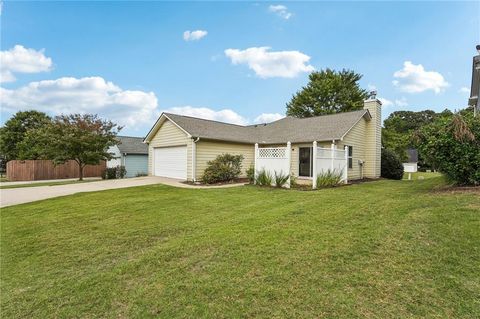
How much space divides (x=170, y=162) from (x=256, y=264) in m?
14.0

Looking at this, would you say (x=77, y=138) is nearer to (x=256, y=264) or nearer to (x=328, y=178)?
(x=328, y=178)

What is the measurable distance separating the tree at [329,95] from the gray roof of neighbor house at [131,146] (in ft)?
70.8

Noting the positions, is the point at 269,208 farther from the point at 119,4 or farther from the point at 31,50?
the point at 31,50

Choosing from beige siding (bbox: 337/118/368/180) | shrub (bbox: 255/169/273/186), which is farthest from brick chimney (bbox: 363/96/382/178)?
shrub (bbox: 255/169/273/186)

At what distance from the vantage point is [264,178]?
12.0 metres

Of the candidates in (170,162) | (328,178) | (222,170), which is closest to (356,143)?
(328,178)

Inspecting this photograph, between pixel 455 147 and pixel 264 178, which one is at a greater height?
pixel 455 147

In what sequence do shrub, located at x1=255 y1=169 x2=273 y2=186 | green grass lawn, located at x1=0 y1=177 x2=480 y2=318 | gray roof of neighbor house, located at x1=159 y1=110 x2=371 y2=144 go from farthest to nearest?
gray roof of neighbor house, located at x1=159 y1=110 x2=371 y2=144
shrub, located at x1=255 y1=169 x2=273 y2=186
green grass lawn, located at x1=0 y1=177 x2=480 y2=318

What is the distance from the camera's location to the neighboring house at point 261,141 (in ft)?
49.0

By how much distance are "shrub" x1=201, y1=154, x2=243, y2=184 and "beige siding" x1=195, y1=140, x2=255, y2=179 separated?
0.55 meters

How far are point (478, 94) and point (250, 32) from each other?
14.9m

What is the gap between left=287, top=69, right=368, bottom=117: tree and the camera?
3500 cm

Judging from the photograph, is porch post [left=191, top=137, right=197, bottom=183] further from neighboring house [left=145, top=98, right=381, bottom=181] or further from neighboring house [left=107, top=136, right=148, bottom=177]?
neighboring house [left=107, top=136, right=148, bottom=177]

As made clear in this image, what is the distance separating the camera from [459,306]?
2510 millimetres
